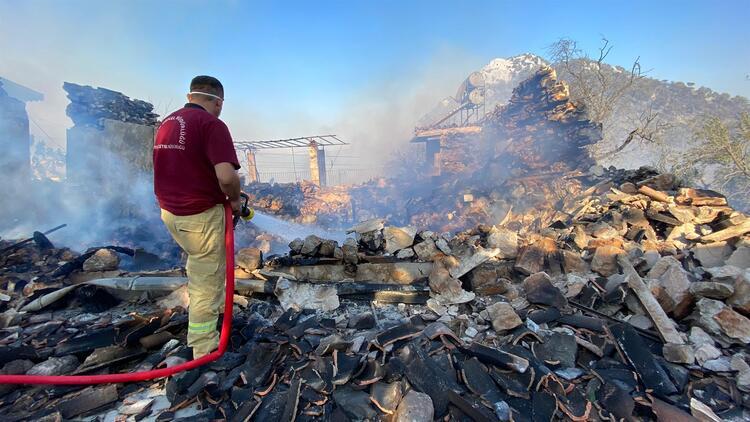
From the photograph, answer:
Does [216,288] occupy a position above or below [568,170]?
below

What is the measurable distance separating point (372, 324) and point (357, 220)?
1188 centimetres

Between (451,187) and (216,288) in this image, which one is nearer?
(216,288)

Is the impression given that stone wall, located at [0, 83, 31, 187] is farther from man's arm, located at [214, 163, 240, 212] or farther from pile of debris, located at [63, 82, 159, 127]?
man's arm, located at [214, 163, 240, 212]

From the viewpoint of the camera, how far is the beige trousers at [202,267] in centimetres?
254

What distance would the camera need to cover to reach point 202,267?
2.62m

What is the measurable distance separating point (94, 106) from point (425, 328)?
11661 mm

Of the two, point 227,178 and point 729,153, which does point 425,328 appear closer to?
point 227,178

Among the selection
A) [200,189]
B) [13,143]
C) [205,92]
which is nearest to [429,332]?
[200,189]

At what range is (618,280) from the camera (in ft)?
10.9

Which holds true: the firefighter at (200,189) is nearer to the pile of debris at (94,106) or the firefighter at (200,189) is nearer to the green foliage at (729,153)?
the pile of debris at (94,106)

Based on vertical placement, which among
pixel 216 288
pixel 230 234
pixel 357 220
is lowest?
pixel 357 220

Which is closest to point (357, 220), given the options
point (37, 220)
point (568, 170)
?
point (568, 170)

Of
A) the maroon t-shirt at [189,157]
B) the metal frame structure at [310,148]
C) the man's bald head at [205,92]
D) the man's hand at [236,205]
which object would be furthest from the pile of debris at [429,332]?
the metal frame structure at [310,148]

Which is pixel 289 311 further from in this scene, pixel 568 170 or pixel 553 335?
pixel 568 170
